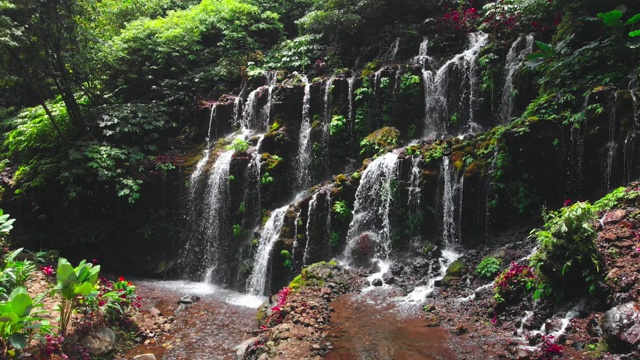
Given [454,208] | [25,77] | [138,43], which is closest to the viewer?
[454,208]

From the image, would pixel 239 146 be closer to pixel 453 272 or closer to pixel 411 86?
pixel 411 86

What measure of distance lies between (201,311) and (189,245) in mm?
4131

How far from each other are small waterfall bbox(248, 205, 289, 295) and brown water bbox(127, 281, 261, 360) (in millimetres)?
399

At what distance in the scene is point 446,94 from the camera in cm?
1229

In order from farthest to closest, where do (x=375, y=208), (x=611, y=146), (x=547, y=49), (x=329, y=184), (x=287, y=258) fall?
(x=329, y=184), (x=287, y=258), (x=375, y=208), (x=547, y=49), (x=611, y=146)

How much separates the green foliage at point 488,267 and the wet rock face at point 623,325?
2727mm

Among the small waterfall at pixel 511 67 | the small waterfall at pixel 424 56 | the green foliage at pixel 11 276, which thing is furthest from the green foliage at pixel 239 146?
the small waterfall at pixel 511 67

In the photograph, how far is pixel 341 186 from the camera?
10.5 m

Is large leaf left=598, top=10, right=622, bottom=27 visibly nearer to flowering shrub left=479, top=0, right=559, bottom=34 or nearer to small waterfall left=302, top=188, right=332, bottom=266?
flowering shrub left=479, top=0, right=559, bottom=34

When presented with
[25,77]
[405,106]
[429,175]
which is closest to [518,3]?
[405,106]

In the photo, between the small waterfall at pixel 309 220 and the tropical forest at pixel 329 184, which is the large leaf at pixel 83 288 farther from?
the small waterfall at pixel 309 220

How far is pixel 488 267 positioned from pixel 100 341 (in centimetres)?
701

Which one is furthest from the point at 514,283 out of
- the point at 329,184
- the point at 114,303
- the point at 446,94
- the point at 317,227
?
the point at 446,94

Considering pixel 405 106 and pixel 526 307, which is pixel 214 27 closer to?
pixel 405 106
